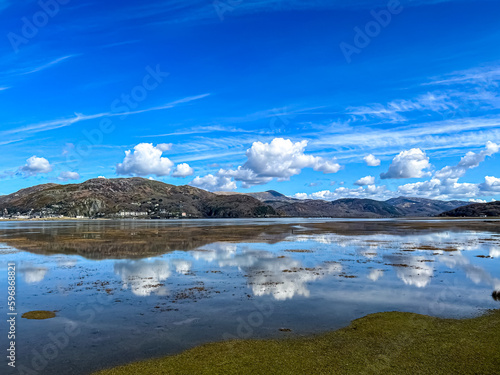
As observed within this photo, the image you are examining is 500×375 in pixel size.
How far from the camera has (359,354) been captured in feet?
44.8

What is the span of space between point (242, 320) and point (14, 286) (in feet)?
71.0

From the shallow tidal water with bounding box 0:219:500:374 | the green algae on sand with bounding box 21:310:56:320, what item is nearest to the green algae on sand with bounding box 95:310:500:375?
the shallow tidal water with bounding box 0:219:500:374

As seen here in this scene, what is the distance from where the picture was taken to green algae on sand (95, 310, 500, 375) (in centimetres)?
1230

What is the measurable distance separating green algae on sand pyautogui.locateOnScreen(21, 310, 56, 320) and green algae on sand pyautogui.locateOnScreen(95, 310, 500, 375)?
9.55m

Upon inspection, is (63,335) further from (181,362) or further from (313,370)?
(313,370)

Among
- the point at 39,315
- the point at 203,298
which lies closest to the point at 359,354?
the point at 203,298

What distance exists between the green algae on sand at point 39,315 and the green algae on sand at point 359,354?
376 inches

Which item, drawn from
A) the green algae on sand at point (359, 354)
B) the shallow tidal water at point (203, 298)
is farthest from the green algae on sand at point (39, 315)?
the green algae on sand at point (359, 354)

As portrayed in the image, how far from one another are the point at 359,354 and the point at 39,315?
60.1 feet

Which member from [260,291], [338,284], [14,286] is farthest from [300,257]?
[14,286]

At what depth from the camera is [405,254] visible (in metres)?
46.4

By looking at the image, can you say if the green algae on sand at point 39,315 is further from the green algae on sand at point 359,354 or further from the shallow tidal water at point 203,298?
the green algae on sand at point 359,354

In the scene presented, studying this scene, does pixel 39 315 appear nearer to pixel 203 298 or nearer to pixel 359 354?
pixel 203 298

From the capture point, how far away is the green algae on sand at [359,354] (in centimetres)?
1230
